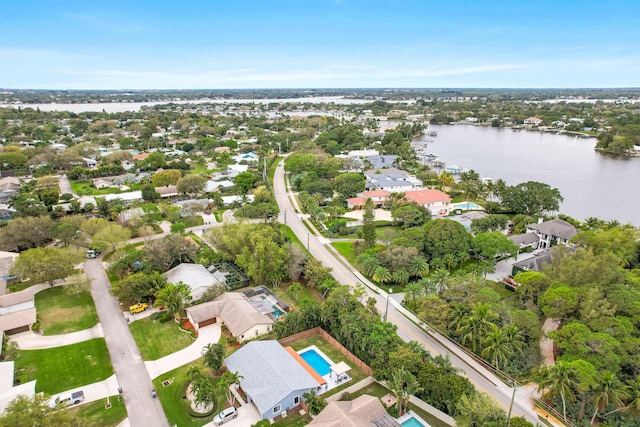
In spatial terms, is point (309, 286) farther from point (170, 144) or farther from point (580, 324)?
point (170, 144)

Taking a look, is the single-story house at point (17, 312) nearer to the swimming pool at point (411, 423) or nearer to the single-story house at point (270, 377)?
the single-story house at point (270, 377)

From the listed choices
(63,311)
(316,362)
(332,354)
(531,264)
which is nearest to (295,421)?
(316,362)

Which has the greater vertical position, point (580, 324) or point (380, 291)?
point (580, 324)

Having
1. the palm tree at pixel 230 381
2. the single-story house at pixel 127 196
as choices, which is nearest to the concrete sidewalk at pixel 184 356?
the palm tree at pixel 230 381

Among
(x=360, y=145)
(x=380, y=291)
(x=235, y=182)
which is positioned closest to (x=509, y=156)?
(x=360, y=145)

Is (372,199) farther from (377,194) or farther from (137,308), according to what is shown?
(137,308)
